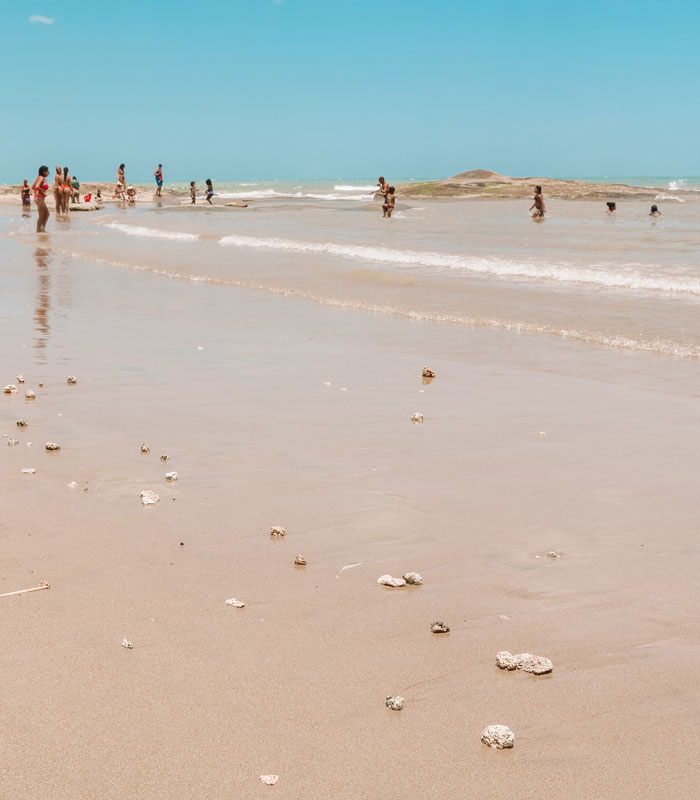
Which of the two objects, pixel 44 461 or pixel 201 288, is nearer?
pixel 44 461

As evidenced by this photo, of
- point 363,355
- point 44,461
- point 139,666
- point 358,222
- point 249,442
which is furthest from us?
point 358,222

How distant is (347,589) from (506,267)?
13.8 m

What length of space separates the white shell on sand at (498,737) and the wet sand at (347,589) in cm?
3

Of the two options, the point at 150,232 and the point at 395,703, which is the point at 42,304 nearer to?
the point at 395,703

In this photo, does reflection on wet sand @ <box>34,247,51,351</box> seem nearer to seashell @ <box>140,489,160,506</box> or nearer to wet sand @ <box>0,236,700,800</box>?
wet sand @ <box>0,236,700,800</box>

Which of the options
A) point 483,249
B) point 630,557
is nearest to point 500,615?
point 630,557

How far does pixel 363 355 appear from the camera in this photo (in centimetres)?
897

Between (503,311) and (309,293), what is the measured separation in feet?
10.9

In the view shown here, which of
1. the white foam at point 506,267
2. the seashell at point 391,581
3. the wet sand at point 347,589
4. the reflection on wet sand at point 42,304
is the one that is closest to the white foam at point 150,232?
the white foam at point 506,267

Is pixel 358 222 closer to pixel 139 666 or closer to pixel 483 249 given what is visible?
pixel 483 249

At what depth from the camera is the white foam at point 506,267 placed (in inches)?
557

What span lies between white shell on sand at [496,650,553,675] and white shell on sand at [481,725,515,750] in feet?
1.32

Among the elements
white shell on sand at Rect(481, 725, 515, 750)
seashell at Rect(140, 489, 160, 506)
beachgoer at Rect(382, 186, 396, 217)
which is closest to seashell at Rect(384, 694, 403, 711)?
white shell on sand at Rect(481, 725, 515, 750)

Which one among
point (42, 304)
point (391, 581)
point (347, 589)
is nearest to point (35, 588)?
point (347, 589)
